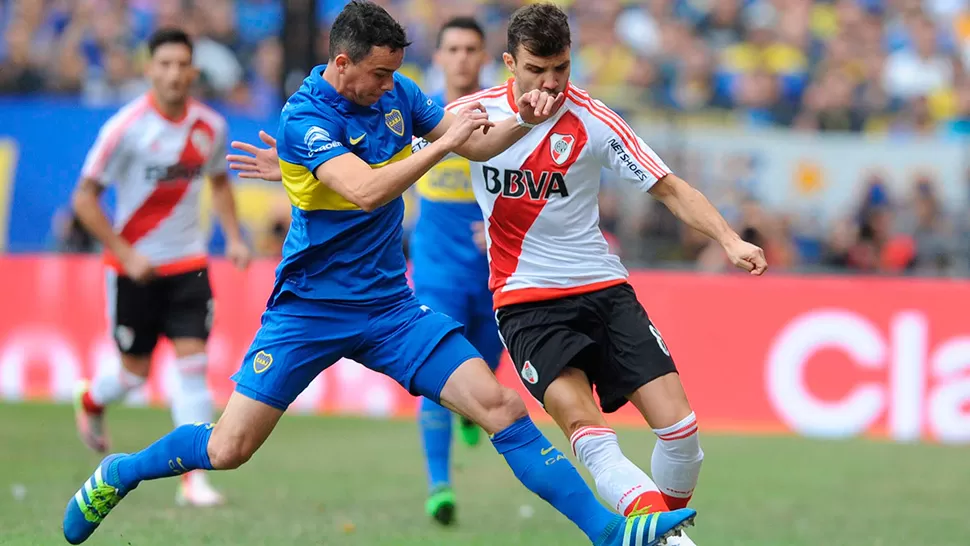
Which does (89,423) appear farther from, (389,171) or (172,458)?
(389,171)

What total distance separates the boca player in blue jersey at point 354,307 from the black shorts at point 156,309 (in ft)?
9.32

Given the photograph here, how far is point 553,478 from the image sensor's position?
5.96m

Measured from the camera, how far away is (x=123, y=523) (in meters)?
7.83

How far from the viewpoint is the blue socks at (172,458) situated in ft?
20.7

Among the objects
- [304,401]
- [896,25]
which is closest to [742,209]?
[304,401]

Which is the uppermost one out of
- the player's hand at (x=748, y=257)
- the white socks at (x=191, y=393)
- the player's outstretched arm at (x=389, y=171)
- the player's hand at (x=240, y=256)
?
the player's outstretched arm at (x=389, y=171)

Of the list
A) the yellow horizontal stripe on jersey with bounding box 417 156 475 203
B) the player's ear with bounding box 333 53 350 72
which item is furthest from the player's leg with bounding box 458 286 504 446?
the player's ear with bounding box 333 53 350 72

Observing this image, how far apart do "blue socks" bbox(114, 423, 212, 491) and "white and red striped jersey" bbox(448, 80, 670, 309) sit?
161 cm

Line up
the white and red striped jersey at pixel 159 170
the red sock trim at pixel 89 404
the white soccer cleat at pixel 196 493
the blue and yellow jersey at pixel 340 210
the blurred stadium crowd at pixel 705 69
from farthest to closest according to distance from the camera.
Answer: the blurred stadium crowd at pixel 705 69 < the red sock trim at pixel 89 404 < the white and red striped jersey at pixel 159 170 < the white soccer cleat at pixel 196 493 < the blue and yellow jersey at pixel 340 210

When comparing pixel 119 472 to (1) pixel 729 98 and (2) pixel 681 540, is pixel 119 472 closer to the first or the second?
(2) pixel 681 540

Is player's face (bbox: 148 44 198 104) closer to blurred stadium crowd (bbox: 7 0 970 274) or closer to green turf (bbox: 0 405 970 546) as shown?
green turf (bbox: 0 405 970 546)

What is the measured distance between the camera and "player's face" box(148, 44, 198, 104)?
9.30m

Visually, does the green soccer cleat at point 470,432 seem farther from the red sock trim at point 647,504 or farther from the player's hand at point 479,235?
the red sock trim at point 647,504

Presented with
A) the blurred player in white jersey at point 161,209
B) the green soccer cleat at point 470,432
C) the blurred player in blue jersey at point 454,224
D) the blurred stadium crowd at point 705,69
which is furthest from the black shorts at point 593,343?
the blurred stadium crowd at point 705,69
